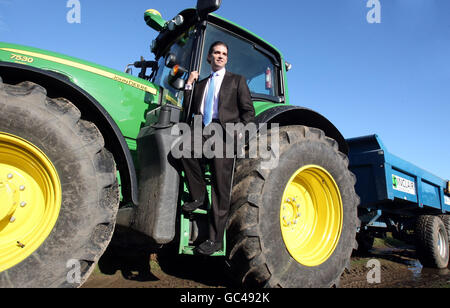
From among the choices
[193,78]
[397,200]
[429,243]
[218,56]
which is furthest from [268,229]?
[429,243]

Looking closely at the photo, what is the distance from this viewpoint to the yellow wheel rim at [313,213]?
280 cm

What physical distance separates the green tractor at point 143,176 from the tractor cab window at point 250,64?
0.05 ft

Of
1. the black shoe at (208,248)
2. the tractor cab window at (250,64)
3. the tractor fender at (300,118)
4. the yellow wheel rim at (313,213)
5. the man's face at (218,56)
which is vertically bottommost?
the black shoe at (208,248)

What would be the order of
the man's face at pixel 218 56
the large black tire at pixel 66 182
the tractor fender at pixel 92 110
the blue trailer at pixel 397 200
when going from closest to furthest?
the large black tire at pixel 66 182 < the tractor fender at pixel 92 110 < the man's face at pixel 218 56 < the blue trailer at pixel 397 200

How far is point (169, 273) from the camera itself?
11.0ft

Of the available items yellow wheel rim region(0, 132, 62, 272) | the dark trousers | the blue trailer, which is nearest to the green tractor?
yellow wheel rim region(0, 132, 62, 272)

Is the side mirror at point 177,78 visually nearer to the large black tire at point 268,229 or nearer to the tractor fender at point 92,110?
the tractor fender at point 92,110

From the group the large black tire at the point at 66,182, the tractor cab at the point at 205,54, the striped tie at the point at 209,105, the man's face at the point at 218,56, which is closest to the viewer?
the large black tire at the point at 66,182

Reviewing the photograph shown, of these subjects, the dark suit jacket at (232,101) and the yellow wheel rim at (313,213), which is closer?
the dark suit jacket at (232,101)

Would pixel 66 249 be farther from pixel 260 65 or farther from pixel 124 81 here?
pixel 260 65

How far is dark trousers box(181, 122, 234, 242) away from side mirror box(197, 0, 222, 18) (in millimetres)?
893

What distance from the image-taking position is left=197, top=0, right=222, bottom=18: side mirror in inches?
81.9

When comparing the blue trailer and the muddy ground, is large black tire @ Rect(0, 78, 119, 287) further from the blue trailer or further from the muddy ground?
the blue trailer

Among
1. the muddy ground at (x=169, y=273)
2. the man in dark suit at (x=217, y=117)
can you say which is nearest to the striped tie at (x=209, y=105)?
the man in dark suit at (x=217, y=117)
